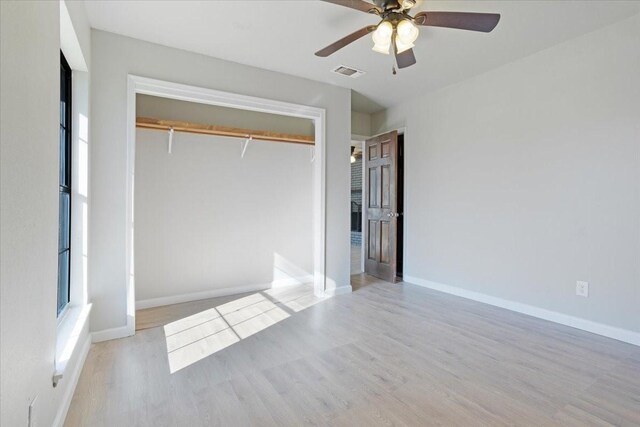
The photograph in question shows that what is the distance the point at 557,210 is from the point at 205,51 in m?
3.85

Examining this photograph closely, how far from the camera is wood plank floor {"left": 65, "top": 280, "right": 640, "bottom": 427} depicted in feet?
5.84

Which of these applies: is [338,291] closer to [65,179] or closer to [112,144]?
[112,144]

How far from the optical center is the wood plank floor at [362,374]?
178 centimetres

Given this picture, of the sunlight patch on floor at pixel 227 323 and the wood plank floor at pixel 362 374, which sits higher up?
the sunlight patch on floor at pixel 227 323

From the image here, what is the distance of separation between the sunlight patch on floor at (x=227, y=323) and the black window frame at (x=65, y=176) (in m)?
0.89

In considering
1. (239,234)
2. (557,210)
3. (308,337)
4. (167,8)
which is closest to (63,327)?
(308,337)

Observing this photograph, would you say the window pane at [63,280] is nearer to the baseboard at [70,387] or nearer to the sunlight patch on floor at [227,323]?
the baseboard at [70,387]

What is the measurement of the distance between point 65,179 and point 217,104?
5.07 feet

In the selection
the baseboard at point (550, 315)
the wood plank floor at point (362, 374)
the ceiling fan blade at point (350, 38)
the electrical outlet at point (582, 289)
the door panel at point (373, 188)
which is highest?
the ceiling fan blade at point (350, 38)

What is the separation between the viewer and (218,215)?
13.2 ft

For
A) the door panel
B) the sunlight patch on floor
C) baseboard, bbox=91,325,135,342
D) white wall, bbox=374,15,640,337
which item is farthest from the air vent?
baseboard, bbox=91,325,135,342

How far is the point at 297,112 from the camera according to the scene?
384 cm

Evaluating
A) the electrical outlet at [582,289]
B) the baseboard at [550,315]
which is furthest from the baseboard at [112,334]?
the electrical outlet at [582,289]

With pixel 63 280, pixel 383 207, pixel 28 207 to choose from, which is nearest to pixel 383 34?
pixel 28 207
